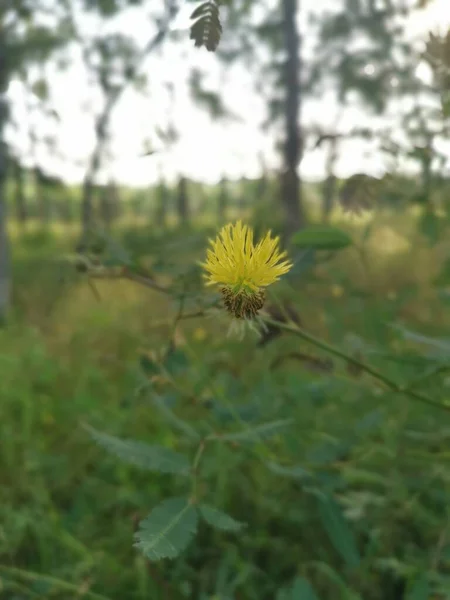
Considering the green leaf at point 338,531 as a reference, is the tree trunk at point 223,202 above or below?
above

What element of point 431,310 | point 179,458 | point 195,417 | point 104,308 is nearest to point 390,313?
point 195,417

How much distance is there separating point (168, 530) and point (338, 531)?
0.36 m

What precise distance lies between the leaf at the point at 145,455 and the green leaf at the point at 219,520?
0.06 metres

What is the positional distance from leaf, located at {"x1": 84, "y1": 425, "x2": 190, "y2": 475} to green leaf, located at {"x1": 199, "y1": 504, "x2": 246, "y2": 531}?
0.06 meters

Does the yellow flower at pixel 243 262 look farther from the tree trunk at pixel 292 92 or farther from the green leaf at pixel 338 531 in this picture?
the tree trunk at pixel 292 92

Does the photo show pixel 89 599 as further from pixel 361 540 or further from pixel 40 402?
pixel 40 402

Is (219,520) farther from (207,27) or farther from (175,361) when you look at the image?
(207,27)

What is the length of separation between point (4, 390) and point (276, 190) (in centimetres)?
113

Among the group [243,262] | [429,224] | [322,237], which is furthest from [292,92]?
[243,262]

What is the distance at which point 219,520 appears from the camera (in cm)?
58

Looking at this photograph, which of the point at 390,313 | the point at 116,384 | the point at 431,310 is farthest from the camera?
the point at 431,310

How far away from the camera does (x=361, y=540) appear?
113 centimetres

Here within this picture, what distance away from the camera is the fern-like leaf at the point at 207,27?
0.43m

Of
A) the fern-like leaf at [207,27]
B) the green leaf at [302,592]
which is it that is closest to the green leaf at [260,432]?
the green leaf at [302,592]
